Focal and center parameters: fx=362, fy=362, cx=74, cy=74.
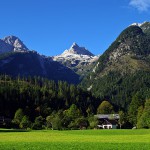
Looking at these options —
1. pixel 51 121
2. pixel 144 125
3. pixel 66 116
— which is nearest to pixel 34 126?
pixel 51 121

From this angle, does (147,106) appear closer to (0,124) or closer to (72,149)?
(0,124)

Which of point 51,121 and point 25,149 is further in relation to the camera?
point 51,121

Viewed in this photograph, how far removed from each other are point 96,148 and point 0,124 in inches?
5646

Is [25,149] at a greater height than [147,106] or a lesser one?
lesser

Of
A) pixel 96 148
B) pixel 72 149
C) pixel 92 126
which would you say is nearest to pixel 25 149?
pixel 72 149

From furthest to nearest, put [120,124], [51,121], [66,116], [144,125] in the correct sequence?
[120,124] < [66,116] < [51,121] < [144,125]

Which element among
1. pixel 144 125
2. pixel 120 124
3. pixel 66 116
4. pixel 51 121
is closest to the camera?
pixel 144 125

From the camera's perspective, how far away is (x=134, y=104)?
191 metres

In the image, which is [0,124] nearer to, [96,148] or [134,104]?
[134,104]

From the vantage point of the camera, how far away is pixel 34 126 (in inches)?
6639

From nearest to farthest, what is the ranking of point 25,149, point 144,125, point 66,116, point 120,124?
point 25,149 < point 144,125 < point 66,116 < point 120,124

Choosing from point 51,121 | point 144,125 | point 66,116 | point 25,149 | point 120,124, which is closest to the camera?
point 25,149

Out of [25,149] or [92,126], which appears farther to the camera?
[92,126]

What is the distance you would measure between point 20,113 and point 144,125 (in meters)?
66.8
